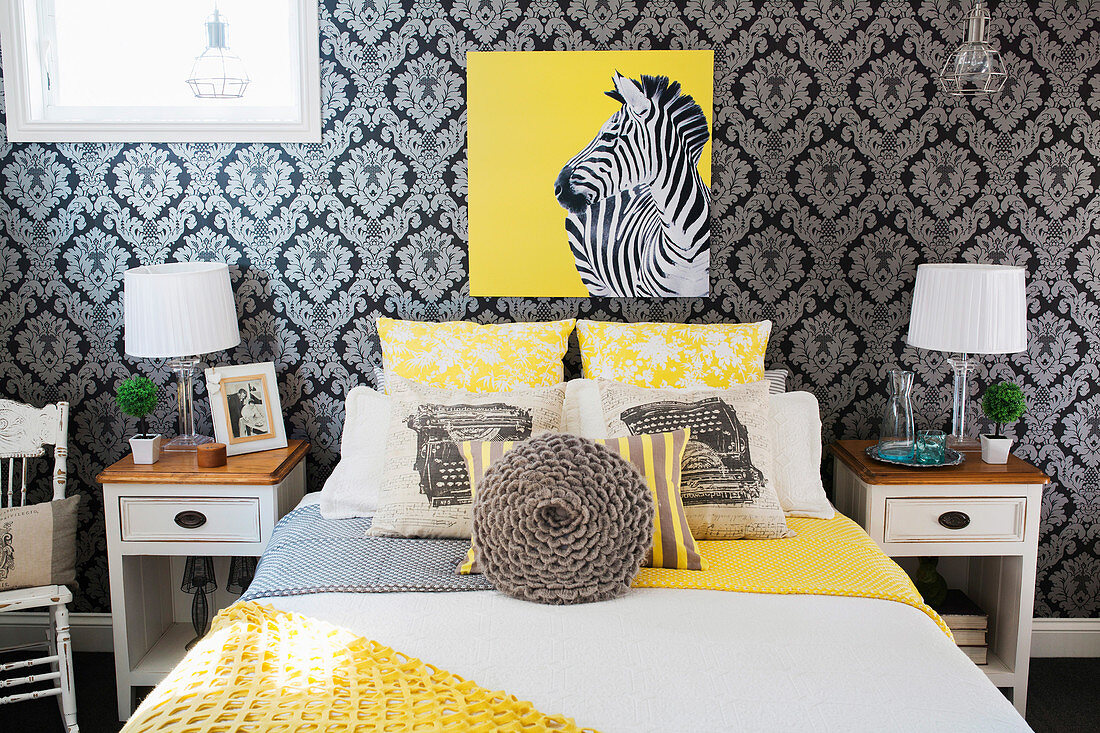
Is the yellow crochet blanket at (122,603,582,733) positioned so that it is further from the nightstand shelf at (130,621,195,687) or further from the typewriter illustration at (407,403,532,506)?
the nightstand shelf at (130,621,195,687)

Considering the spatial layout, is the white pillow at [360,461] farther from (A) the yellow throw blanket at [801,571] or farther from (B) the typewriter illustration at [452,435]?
(A) the yellow throw blanket at [801,571]

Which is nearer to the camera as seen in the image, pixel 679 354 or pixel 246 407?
pixel 679 354

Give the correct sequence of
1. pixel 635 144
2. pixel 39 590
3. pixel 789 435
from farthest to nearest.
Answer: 1. pixel 635 144
2. pixel 789 435
3. pixel 39 590

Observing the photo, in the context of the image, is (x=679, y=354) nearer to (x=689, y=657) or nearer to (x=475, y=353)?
(x=475, y=353)

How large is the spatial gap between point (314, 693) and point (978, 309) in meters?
2.24

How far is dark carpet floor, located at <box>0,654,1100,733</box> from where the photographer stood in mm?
2885

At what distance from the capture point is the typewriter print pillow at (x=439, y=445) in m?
2.49

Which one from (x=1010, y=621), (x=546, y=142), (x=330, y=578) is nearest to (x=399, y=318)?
(x=546, y=142)

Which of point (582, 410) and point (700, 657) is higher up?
point (582, 410)

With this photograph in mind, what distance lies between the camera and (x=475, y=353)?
9.62ft

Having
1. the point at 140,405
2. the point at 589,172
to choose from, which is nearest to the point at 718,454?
the point at 589,172

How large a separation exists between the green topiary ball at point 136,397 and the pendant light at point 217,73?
103cm

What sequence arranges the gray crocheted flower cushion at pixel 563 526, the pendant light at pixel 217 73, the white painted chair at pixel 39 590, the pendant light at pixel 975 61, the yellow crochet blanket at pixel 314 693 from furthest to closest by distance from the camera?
1. the pendant light at pixel 217 73
2. the pendant light at pixel 975 61
3. the white painted chair at pixel 39 590
4. the gray crocheted flower cushion at pixel 563 526
5. the yellow crochet blanket at pixel 314 693

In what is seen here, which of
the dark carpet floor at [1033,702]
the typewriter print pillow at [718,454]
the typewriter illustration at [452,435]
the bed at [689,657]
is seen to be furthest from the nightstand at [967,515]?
the typewriter illustration at [452,435]
